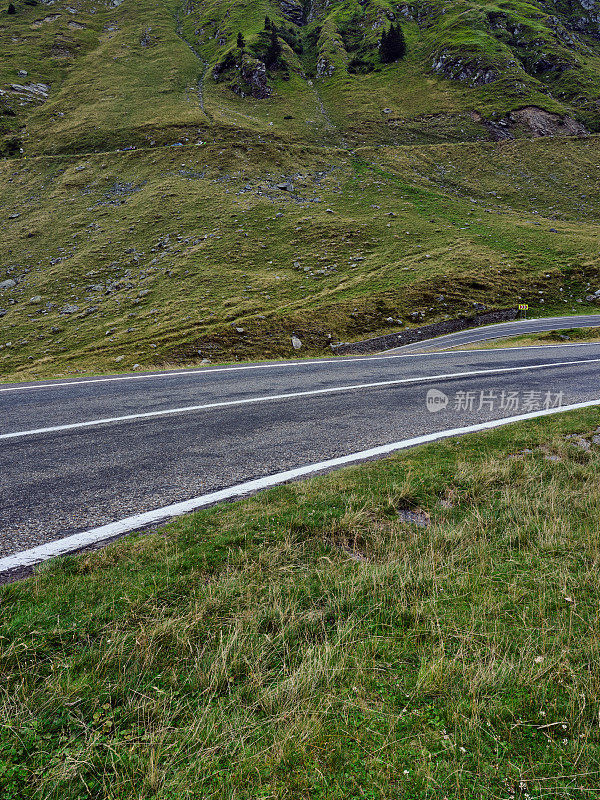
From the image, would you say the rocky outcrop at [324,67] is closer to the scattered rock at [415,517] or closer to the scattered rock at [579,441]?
the scattered rock at [579,441]

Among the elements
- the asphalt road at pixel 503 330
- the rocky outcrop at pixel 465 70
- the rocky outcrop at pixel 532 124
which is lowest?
the asphalt road at pixel 503 330

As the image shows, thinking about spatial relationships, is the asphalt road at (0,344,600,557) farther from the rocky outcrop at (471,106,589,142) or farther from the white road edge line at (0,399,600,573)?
the rocky outcrop at (471,106,589,142)

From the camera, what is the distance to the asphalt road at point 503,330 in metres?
26.0

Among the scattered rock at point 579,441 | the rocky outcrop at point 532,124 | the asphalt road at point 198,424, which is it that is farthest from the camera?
the rocky outcrop at point 532,124

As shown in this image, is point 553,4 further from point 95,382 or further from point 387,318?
point 95,382

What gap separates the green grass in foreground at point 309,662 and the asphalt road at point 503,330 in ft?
74.6

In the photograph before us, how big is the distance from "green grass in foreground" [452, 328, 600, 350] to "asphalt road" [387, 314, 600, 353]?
1756 millimetres

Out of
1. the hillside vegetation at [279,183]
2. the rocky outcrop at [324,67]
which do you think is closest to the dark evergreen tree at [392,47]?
the hillside vegetation at [279,183]

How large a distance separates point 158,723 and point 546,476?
5221 mm

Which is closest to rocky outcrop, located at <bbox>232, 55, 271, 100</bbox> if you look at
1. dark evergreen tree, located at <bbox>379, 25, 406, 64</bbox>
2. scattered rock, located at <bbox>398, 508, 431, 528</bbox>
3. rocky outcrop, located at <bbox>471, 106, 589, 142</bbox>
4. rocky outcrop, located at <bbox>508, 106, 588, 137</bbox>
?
dark evergreen tree, located at <bbox>379, 25, 406, 64</bbox>

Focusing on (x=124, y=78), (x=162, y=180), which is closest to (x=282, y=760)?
(x=162, y=180)

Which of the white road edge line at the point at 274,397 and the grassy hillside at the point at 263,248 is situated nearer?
the white road edge line at the point at 274,397

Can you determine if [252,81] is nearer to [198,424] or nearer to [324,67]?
[324,67]

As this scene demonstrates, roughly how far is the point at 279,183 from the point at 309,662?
169ft
